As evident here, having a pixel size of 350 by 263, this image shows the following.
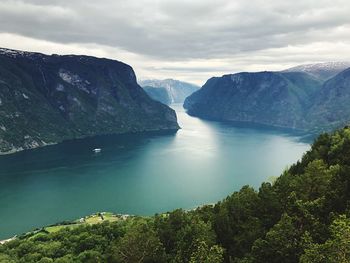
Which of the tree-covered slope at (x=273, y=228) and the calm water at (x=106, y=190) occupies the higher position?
the tree-covered slope at (x=273, y=228)

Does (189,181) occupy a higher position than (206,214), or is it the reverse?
(206,214)

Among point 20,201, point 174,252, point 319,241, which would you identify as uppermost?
point 319,241

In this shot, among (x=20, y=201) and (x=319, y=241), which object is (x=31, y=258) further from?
(x=20, y=201)

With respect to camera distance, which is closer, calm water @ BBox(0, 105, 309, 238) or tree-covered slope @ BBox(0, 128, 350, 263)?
tree-covered slope @ BBox(0, 128, 350, 263)

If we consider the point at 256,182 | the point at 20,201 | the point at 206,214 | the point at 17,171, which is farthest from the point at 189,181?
the point at 206,214

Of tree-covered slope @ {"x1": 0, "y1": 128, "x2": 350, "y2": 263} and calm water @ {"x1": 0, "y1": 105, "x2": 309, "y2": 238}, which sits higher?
tree-covered slope @ {"x1": 0, "y1": 128, "x2": 350, "y2": 263}

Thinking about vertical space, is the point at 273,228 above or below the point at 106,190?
above

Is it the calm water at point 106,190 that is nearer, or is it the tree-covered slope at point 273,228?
the tree-covered slope at point 273,228

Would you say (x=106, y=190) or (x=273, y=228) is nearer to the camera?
(x=273, y=228)
